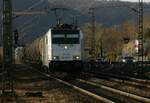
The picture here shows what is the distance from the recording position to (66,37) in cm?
4094

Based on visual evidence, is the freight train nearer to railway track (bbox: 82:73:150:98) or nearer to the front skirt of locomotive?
the front skirt of locomotive

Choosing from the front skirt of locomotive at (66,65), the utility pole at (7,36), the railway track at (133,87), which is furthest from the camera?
the front skirt of locomotive at (66,65)

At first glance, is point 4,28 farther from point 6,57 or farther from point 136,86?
point 136,86

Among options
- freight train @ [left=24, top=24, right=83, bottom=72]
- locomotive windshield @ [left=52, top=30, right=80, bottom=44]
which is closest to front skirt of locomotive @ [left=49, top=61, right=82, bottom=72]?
freight train @ [left=24, top=24, right=83, bottom=72]

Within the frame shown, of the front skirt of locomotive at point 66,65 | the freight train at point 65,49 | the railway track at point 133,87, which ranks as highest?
the freight train at point 65,49

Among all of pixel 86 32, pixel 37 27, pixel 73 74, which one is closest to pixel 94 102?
pixel 73 74

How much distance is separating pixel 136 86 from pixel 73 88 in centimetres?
381

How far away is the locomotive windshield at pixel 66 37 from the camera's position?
40.7 metres

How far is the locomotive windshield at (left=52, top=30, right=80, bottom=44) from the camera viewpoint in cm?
4069

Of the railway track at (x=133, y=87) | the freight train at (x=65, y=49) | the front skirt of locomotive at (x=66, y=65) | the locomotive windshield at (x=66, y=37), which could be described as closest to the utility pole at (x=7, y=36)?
the railway track at (x=133, y=87)

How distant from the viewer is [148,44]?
405 feet

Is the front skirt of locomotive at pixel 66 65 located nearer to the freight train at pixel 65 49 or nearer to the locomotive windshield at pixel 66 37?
the freight train at pixel 65 49

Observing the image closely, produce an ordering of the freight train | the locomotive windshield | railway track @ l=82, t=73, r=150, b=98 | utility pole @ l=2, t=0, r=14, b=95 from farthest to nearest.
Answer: the locomotive windshield
the freight train
railway track @ l=82, t=73, r=150, b=98
utility pole @ l=2, t=0, r=14, b=95

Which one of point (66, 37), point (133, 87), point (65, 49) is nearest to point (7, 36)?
point (133, 87)
